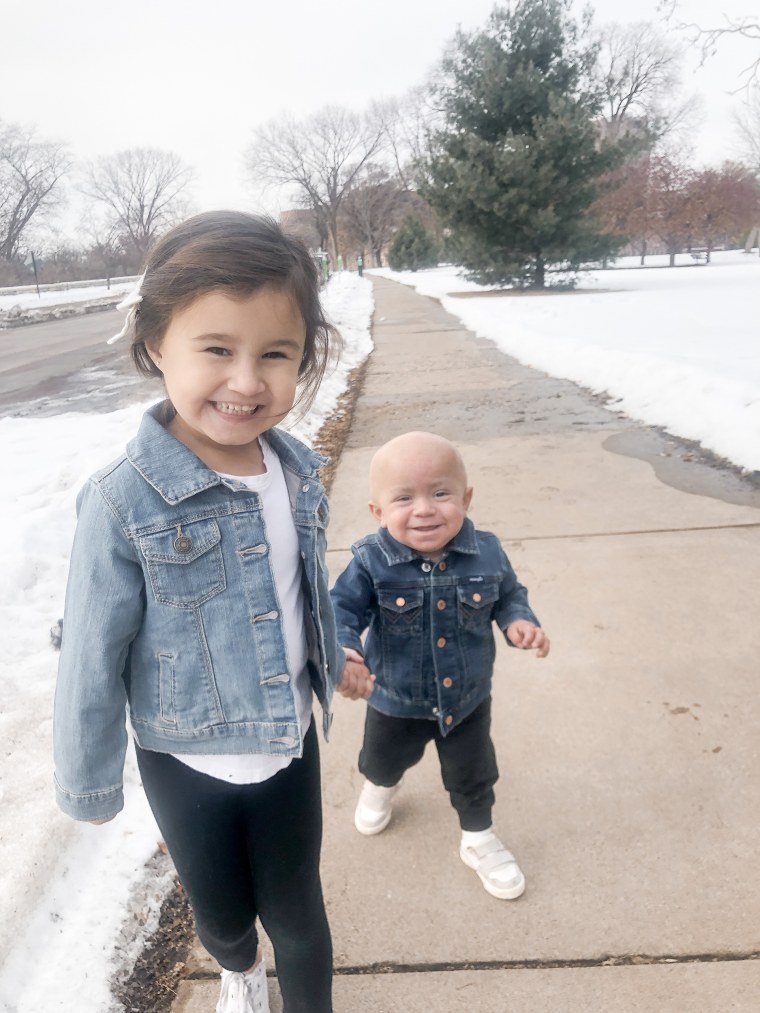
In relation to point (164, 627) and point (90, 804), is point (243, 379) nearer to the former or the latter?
point (164, 627)

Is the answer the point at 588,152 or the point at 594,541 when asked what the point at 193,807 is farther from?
the point at 588,152

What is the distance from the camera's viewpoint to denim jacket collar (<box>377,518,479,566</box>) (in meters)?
1.86

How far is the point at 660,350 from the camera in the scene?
7.99m

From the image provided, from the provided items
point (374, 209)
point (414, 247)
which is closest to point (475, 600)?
point (414, 247)

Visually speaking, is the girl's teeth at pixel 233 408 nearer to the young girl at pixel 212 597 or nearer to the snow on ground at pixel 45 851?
the young girl at pixel 212 597

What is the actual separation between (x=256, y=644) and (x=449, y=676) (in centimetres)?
69

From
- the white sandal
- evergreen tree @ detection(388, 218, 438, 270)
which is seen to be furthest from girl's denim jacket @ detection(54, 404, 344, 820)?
evergreen tree @ detection(388, 218, 438, 270)

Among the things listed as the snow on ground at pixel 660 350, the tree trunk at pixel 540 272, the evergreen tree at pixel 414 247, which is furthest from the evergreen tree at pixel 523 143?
the evergreen tree at pixel 414 247

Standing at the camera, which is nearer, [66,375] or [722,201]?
[66,375]

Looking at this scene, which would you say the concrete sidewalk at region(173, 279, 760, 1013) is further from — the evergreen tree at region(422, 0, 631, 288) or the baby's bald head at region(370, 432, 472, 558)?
the evergreen tree at region(422, 0, 631, 288)

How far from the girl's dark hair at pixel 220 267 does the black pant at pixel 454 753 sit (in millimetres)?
1028

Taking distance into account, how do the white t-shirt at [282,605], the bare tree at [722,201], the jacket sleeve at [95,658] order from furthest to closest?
the bare tree at [722,201] → the white t-shirt at [282,605] → the jacket sleeve at [95,658]

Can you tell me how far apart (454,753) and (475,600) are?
403mm

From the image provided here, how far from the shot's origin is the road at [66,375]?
850cm
